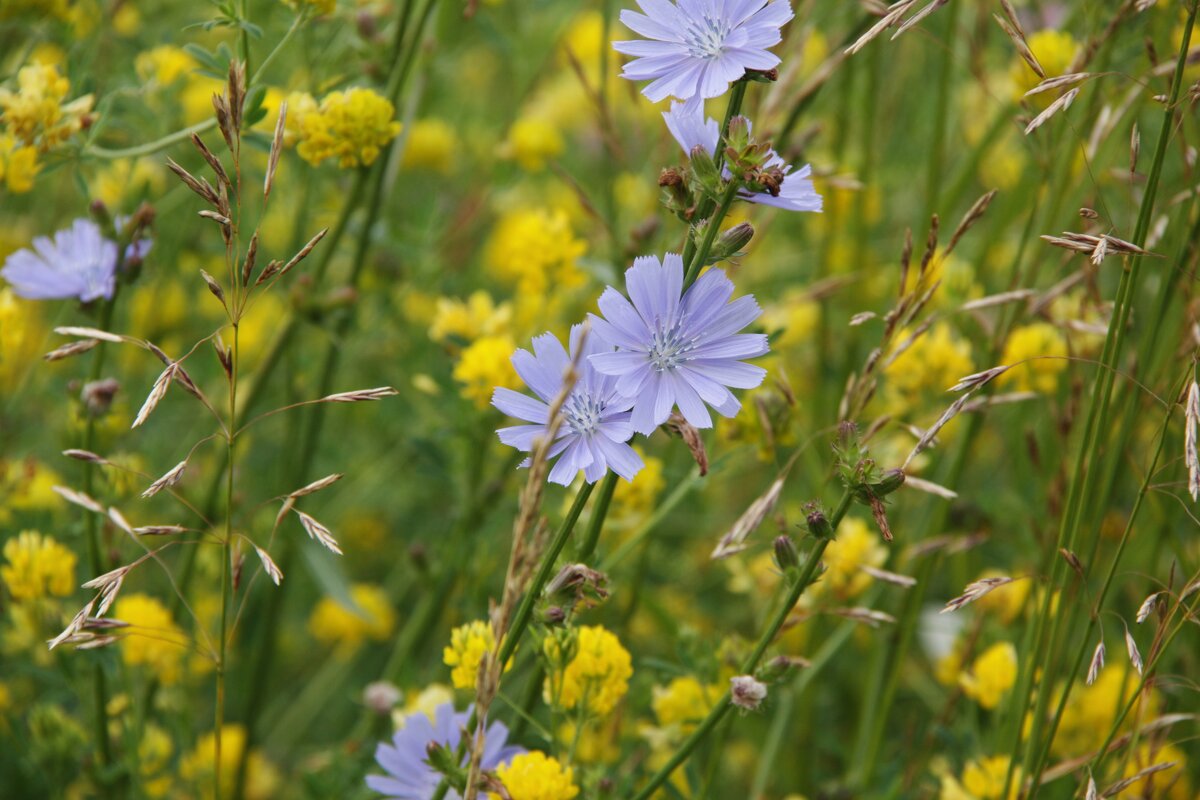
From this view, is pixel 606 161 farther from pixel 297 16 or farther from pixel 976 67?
pixel 297 16

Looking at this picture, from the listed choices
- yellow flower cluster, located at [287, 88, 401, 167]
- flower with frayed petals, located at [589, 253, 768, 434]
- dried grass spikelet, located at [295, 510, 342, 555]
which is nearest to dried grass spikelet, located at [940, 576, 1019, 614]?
flower with frayed petals, located at [589, 253, 768, 434]

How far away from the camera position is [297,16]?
164 centimetres

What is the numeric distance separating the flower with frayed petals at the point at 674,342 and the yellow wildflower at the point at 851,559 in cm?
80

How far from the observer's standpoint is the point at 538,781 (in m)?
1.25

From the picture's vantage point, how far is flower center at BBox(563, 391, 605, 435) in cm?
118

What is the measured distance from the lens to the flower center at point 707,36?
1.15m

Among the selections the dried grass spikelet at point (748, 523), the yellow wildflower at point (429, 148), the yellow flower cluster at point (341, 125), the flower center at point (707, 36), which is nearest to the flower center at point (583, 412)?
the dried grass spikelet at point (748, 523)

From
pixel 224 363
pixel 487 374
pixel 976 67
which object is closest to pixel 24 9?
pixel 487 374

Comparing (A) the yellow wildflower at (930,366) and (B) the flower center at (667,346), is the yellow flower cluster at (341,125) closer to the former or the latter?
(B) the flower center at (667,346)

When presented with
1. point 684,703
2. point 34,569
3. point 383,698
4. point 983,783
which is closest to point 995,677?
point 983,783

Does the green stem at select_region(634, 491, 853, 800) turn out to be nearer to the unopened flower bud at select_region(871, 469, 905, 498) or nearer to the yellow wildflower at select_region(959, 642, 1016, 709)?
the unopened flower bud at select_region(871, 469, 905, 498)

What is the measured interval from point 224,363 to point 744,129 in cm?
60

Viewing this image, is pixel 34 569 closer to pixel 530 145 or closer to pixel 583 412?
pixel 583 412

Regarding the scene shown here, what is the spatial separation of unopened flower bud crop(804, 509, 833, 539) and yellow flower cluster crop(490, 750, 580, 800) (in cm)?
40
